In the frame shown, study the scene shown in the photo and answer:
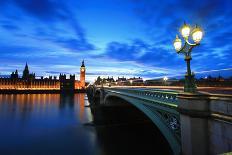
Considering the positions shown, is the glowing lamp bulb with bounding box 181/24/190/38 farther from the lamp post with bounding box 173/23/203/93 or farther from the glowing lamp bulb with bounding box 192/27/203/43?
the glowing lamp bulb with bounding box 192/27/203/43

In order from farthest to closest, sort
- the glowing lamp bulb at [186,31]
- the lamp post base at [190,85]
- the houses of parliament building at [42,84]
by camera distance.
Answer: the houses of parliament building at [42,84], the glowing lamp bulb at [186,31], the lamp post base at [190,85]

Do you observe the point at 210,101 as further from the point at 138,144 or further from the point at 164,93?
the point at 138,144

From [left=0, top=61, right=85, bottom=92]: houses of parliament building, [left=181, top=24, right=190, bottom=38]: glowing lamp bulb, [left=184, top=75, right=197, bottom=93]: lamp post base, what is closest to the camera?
[left=184, top=75, right=197, bottom=93]: lamp post base

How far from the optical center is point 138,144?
853 inches

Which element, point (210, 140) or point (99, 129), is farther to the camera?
point (99, 129)

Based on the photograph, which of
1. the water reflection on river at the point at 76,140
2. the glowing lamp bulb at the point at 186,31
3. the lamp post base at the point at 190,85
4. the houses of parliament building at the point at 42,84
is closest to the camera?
the lamp post base at the point at 190,85

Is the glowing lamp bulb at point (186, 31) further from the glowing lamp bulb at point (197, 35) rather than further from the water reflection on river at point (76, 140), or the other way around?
the water reflection on river at point (76, 140)

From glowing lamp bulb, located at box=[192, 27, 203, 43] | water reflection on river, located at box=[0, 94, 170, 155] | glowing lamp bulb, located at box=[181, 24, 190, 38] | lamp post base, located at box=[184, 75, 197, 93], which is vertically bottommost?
water reflection on river, located at box=[0, 94, 170, 155]

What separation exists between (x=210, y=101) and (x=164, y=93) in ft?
12.4

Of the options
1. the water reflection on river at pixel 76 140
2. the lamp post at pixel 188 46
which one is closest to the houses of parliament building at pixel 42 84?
the water reflection on river at pixel 76 140

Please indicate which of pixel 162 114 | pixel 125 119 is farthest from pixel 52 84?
pixel 162 114

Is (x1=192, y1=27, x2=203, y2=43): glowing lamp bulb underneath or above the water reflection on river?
above

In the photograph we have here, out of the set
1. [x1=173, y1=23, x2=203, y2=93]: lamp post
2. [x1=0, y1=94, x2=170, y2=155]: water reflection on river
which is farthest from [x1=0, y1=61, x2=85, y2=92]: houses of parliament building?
[x1=173, y1=23, x2=203, y2=93]: lamp post

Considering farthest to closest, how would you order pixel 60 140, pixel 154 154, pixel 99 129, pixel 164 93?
pixel 99 129 < pixel 60 140 < pixel 154 154 < pixel 164 93
